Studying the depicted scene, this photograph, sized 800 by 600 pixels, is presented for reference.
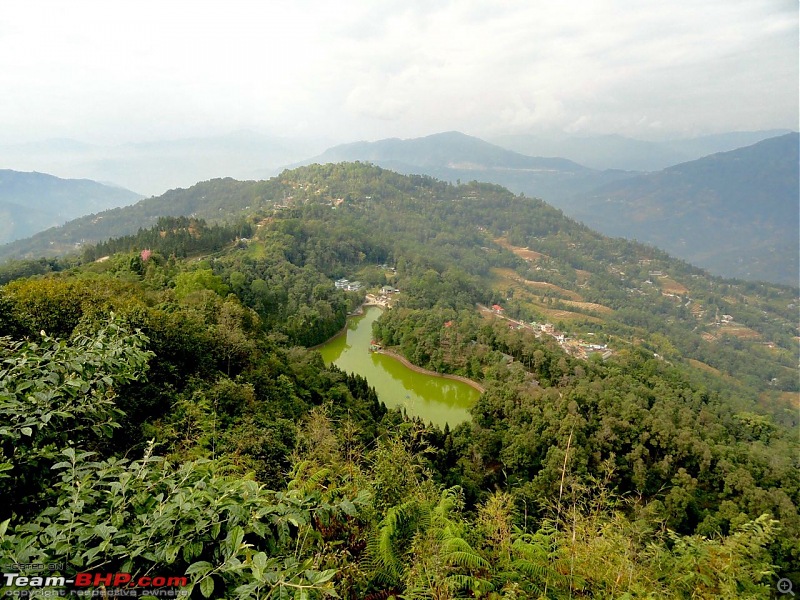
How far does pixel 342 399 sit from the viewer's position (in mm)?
14852

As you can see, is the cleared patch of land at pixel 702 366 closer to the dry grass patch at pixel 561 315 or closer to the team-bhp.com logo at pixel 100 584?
the dry grass patch at pixel 561 315

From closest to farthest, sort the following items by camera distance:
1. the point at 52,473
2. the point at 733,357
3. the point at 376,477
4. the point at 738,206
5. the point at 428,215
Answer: the point at 52,473
the point at 376,477
the point at 733,357
the point at 428,215
the point at 738,206

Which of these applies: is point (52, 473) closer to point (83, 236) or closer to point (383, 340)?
point (383, 340)

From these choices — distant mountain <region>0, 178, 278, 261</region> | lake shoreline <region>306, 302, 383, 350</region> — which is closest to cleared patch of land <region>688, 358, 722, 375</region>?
lake shoreline <region>306, 302, 383, 350</region>

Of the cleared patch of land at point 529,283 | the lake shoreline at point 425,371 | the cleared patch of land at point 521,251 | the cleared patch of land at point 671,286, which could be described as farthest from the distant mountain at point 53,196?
the cleared patch of land at point 671,286

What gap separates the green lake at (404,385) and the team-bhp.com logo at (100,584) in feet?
55.4

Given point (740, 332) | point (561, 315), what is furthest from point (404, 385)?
point (740, 332)

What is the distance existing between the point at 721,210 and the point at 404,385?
19558 centimetres

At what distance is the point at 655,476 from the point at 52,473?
16536mm

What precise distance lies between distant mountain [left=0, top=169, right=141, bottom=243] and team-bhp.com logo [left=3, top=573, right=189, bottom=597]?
7242 inches

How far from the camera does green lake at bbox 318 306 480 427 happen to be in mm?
20859

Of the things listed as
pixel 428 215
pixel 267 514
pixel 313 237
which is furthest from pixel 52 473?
pixel 428 215

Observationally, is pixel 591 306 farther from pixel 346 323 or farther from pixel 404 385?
pixel 404 385

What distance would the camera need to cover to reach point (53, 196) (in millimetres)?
174375
